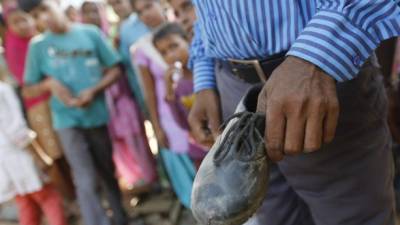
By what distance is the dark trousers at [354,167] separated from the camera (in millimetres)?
1035

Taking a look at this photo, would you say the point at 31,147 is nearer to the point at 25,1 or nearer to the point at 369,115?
the point at 25,1

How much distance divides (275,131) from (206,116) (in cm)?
62

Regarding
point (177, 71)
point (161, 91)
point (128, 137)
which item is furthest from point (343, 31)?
point (128, 137)

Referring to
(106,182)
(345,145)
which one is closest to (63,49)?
(106,182)

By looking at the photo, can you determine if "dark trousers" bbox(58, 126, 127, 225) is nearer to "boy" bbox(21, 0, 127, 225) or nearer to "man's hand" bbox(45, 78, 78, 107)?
"boy" bbox(21, 0, 127, 225)

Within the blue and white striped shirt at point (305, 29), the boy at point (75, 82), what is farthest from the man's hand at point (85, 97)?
the blue and white striped shirt at point (305, 29)

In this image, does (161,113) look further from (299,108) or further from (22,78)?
(299,108)

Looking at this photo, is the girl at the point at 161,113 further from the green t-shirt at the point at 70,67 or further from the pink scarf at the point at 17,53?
the pink scarf at the point at 17,53

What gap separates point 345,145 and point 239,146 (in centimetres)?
32

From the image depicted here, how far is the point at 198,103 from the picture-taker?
1.45m

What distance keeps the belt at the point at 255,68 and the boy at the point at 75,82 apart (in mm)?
1899

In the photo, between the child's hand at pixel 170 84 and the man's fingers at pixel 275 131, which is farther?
the child's hand at pixel 170 84

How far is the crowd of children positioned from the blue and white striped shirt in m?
1.52

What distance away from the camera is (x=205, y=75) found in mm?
1436
